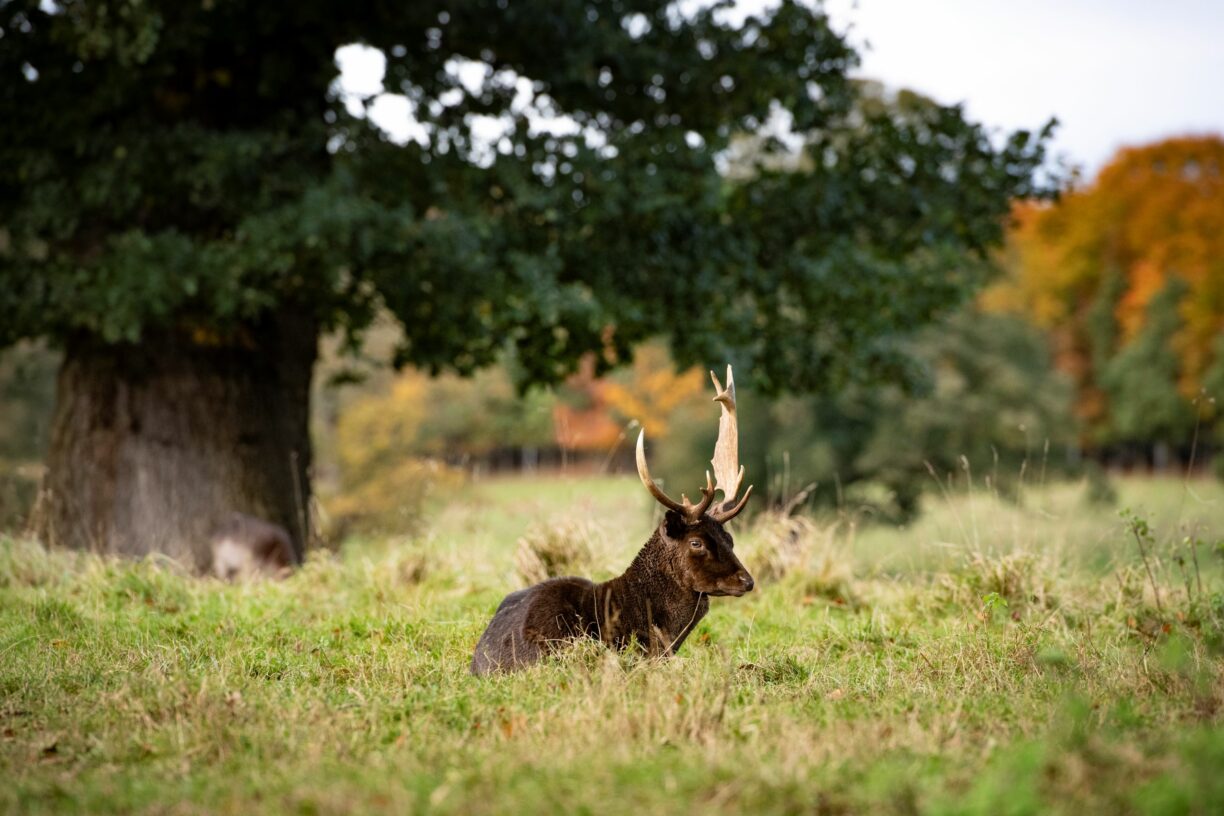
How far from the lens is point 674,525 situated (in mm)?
5828

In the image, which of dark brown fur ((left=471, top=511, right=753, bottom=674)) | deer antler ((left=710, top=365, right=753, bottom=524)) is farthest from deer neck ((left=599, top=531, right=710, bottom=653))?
deer antler ((left=710, top=365, right=753, bottom=524))

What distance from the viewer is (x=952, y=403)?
21.3 meters

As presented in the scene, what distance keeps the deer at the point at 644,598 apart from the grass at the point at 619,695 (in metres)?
0.20

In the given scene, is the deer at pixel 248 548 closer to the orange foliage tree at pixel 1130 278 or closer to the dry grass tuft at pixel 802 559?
the dry grass tuft at pixel 802 559

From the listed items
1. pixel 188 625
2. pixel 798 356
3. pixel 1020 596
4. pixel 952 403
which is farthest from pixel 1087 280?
pixel 188 625

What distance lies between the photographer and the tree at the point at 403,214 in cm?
984

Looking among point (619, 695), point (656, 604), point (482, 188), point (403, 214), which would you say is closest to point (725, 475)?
point (656, 604)

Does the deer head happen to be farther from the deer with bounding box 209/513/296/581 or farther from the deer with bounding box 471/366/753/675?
the deer with bounding box 209/513/296/581

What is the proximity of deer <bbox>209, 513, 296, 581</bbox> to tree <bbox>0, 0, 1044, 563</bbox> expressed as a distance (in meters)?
0.47

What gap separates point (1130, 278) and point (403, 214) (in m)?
41.4

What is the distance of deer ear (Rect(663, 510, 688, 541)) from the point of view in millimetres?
5777

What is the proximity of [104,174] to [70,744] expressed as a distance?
6.58 metres

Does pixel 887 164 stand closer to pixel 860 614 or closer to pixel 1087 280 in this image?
pixel 860 614

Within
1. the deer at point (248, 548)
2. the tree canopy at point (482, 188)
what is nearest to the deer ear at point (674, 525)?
the tree canopy at point (482, 188)
